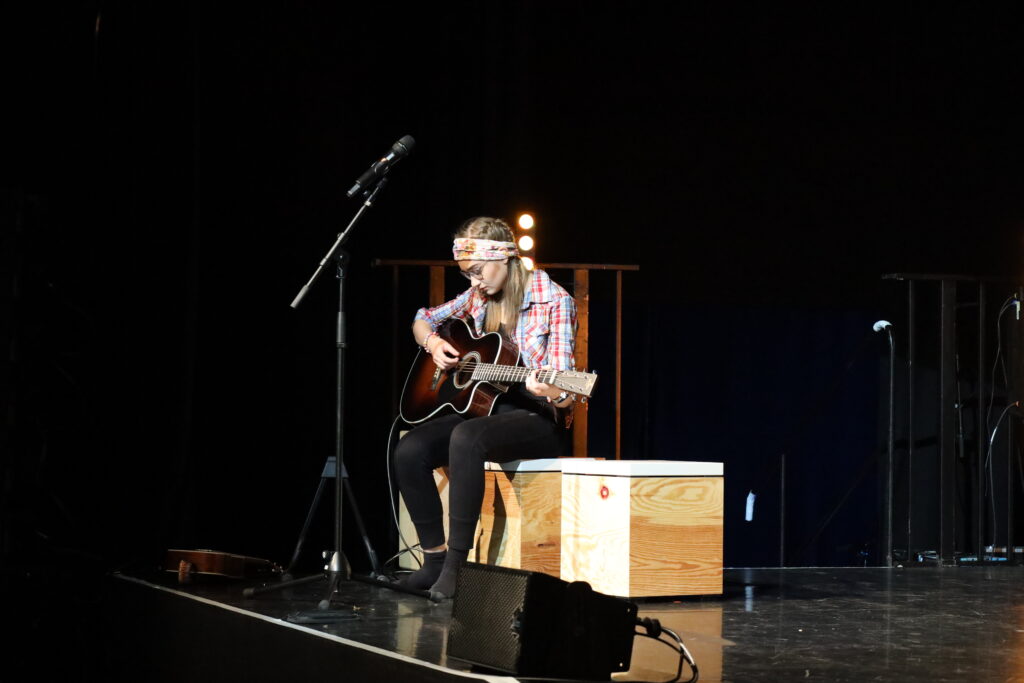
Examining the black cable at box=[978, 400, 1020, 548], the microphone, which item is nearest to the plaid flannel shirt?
the microphone

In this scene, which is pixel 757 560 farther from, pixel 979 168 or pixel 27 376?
pixel 27 376

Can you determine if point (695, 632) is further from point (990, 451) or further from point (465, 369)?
point (990, 451)

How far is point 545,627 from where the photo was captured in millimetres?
2090

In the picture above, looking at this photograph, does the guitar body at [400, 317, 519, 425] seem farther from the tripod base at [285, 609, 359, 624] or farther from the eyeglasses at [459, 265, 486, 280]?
the tripod base at [285, 609, 359, 624]

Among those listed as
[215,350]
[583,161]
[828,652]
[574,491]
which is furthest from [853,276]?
[828,652]

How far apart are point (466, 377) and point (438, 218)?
1.13 meters

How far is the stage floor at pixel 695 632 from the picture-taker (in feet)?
7.52

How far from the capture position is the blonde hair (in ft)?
11.8

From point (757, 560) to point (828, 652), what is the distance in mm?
3225

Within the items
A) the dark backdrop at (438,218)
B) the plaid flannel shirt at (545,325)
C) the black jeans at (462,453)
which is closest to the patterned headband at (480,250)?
the plaid flannel shirt at (545,325)

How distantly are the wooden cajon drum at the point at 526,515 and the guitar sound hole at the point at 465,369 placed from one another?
277mm

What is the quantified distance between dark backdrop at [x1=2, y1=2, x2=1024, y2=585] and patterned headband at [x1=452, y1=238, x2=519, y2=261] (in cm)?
91

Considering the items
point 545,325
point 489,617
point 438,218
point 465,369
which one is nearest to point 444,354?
point 465,369

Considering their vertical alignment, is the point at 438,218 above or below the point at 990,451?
above
